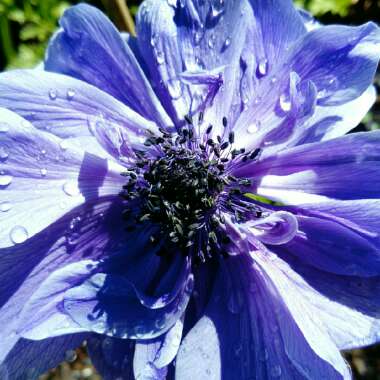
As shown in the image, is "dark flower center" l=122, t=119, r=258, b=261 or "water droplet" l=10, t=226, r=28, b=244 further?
"dark flower center" l=122, t=119, r=258, b=261

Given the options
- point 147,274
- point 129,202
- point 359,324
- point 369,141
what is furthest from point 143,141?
point 359,324

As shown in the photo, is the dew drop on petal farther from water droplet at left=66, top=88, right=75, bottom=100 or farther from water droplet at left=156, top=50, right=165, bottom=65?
water droplet at left=66, top=88, right=75, bottom=100

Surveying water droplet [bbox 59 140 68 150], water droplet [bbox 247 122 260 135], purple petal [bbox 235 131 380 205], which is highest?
water droplet [bbox 59 140 68 150]

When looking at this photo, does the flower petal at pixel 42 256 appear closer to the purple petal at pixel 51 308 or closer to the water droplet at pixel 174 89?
the purple petal at pixel 51 308

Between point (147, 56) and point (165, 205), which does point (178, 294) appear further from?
point (147, 56)

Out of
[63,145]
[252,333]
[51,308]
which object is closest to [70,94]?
[63,145]

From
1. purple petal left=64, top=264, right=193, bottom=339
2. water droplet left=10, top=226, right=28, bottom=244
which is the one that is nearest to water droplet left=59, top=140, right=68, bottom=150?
water droplet left=10, top=226, right=28, bottom=244

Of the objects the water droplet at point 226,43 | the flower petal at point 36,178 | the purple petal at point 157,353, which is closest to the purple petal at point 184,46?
the water droplet at point 226,43
